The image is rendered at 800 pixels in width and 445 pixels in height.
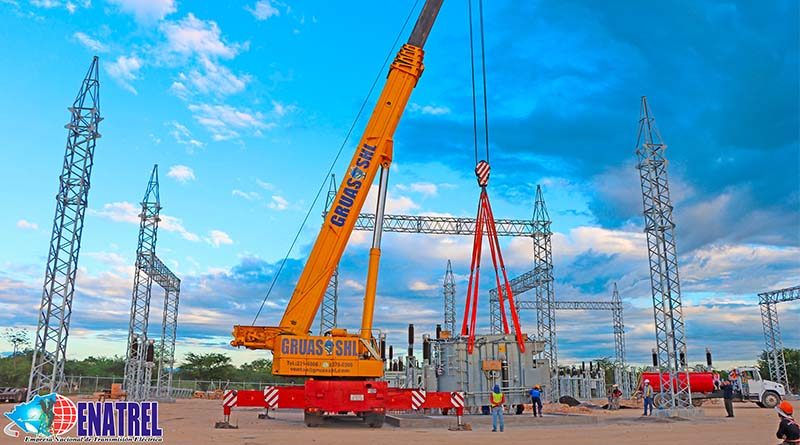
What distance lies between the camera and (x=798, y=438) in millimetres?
7246

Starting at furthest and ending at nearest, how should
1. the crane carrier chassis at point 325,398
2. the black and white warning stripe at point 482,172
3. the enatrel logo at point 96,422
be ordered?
the black and white warning stripe at point 482,172, the crane carrier chassis at point 325,398, the enatrel logo at point 96,422

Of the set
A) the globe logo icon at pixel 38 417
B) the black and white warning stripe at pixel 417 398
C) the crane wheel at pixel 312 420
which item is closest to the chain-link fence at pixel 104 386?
the globe logo icon at pixel 38 417

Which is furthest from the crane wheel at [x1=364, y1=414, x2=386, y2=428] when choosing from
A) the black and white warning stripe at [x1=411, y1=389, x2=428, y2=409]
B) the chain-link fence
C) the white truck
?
the chain-link fence

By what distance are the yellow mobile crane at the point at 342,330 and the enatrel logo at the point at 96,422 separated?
361cm

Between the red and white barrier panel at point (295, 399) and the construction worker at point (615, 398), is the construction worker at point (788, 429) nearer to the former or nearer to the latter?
the red and white barrier panel at point (295, 399)

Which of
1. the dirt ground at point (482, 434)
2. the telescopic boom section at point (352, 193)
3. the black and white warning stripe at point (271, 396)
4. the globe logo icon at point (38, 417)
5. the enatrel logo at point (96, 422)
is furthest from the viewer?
the telescopic boom section at point (352, 193)

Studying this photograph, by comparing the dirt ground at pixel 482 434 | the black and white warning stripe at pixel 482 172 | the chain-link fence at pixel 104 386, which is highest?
the black and white warning stripe at pixel 482 172

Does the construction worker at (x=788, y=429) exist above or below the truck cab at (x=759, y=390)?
above

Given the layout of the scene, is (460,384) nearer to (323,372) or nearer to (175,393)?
(323,372)

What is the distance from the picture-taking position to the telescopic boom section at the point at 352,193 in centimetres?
1719

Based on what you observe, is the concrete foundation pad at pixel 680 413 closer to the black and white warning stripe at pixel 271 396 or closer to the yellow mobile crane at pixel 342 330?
the yellow mobile crane at pixel 342 330

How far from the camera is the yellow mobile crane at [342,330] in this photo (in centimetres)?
1672

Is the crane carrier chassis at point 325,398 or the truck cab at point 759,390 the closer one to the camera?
the crane carrier chassis at point 325,398

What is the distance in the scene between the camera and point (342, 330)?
17.6m
